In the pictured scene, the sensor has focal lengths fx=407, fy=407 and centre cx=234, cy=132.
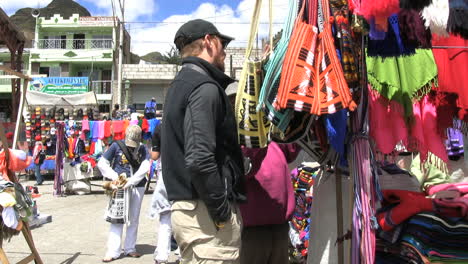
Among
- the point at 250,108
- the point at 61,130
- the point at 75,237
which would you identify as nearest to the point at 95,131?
the point at 61,130

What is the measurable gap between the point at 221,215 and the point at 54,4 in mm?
56456

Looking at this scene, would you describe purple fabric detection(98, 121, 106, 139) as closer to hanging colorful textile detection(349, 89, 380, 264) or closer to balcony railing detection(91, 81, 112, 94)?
hanging colorful textile detection(349, 89, 380, 264)

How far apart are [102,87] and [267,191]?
3206 cm

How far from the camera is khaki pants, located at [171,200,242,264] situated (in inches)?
85.0

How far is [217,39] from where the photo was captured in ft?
7.98

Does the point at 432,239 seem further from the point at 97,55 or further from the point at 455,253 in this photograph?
the point at 97,55

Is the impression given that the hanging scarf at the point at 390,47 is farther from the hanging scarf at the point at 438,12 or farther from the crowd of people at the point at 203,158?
the crowd of people at the point at 203,158

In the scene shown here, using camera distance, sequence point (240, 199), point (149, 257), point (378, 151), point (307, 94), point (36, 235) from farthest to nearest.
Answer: point (36, 235), point (149, 257), point (378, 151), point (240, 199), point (307, 94)

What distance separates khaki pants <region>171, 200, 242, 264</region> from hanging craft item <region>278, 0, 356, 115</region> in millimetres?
730

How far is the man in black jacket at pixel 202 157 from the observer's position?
209 centimetres

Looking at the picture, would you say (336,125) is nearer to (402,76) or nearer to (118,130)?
(402,76)

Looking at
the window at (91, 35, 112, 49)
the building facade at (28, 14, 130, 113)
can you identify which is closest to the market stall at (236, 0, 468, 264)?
the building facade at (28, 14, 130, 113)

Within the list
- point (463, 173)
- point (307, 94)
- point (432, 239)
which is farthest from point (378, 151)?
point (463, 173)

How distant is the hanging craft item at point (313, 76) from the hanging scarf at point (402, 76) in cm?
43
